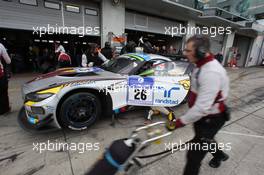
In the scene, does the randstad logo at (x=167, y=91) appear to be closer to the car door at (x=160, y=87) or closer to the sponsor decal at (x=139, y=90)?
the car door at (x=160, y=87)

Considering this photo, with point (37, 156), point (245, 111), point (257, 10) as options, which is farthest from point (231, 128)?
point (257, 10)

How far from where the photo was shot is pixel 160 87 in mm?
2920

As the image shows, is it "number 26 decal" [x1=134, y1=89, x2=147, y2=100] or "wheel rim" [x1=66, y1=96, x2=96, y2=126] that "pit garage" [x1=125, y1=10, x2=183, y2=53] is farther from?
"wheel rim" [x1=66, y1=96, x2=96, y2=126]

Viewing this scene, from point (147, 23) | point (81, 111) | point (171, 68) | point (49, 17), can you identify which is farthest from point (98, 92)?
point (147, 23)

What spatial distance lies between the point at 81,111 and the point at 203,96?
1.98 metres

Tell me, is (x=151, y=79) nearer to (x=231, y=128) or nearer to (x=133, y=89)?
(x=133, y=89)

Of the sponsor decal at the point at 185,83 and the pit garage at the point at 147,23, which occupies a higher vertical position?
the pit garage at the point at 147,23

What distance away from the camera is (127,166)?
47.3 inches

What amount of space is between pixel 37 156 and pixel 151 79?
224 centimetres

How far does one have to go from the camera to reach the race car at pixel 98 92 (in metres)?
2.23

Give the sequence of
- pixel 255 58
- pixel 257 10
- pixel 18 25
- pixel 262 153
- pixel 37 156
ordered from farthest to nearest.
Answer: pixel 255 58 < pixel 257 10 < pixel 18 25 < pixel 262 153 < pixel 37 156

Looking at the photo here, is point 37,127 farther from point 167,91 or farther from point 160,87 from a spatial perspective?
point 167,91

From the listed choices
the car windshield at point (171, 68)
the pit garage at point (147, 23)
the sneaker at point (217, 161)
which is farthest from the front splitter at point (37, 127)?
the pit garage at point (147, 23)

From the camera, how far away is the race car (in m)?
2.23
